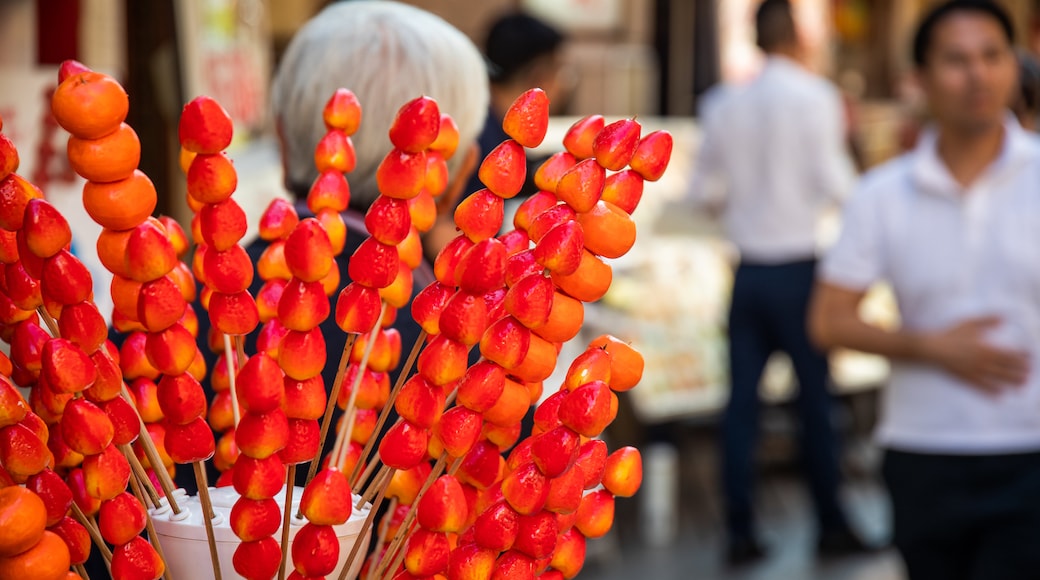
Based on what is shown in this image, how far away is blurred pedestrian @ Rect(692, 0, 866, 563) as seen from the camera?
14.0ft

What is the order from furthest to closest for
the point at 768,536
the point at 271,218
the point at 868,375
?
the point at 868,375
the point at 768,536
the point at 271,218

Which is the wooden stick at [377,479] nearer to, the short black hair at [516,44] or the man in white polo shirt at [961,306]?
the man in white polo shirt at [961,306]

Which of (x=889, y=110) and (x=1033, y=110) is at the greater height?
(x=1033, y=110)

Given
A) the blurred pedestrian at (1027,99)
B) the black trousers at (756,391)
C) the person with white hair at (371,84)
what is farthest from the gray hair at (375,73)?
the black trousers at (756,391)

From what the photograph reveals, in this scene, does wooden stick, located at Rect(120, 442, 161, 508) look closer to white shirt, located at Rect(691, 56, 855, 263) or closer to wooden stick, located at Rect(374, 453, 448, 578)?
wooden stick, located at Rect(374, 453, 448, 578)

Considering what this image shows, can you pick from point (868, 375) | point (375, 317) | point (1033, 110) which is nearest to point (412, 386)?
point (375, 317)

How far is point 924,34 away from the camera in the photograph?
94.0 inches

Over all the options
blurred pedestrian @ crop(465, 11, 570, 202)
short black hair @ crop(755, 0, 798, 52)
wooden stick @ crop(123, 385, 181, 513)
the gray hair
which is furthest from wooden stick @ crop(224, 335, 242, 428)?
short black hair @ crop(755, 0, 798, 52)

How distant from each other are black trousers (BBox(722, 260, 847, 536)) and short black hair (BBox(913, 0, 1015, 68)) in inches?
75.3

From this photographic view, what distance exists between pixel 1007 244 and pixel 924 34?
458 mm

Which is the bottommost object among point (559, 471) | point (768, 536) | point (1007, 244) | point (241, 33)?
point (768, 536)

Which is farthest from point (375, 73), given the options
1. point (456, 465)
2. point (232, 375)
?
point (456, 465)

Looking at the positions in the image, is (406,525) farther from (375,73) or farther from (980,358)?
(980,358)

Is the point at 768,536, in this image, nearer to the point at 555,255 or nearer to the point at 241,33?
the point at 241,33
